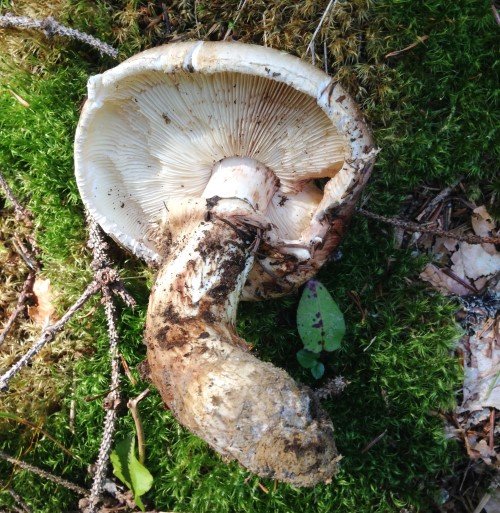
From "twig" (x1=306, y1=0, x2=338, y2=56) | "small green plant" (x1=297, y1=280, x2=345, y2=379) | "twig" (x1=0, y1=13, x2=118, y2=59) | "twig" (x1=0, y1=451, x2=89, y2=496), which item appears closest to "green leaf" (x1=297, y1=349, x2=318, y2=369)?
"small green plant" (x1=297, y1=280, x2=345, y2=379)

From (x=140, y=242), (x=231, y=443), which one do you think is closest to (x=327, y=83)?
(x=140, y=242)

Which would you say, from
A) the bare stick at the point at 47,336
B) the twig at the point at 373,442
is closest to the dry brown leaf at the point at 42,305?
the bare stick at the point at 47,336

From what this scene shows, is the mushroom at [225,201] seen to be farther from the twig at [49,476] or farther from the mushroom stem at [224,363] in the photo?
the twig at [49,476]

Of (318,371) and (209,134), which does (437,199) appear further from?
(209,134)

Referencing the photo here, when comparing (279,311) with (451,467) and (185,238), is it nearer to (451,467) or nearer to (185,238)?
(185,238)

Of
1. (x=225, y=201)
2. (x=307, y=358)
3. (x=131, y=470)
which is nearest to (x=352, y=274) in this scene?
(x=307, y=358)
